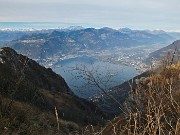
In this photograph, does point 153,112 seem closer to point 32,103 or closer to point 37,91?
point 32,103

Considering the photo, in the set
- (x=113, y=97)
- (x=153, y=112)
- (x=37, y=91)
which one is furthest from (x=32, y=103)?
(x=113, y=97)

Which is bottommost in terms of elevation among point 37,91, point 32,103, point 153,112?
point 37,91

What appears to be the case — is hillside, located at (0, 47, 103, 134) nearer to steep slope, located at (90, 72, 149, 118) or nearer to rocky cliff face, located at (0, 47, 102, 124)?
rocky cliff face, located at (0, 47, 102, 124)

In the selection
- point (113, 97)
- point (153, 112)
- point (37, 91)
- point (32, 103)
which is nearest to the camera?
point (113, 97)

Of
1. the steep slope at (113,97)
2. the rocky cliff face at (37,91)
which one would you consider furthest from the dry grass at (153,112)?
the rocky cliff face at (37,91)

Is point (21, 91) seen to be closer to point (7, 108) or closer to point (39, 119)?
point (39, 119)

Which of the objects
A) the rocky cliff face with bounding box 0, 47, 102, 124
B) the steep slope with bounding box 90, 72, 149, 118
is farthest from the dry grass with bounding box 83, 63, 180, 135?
the rocky cliff face with bounding box 0, 47, 102, 124

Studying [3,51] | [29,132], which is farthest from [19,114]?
[3,51]

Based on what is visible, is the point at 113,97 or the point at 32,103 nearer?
the point at 113,97

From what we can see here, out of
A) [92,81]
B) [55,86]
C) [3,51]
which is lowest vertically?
[55,86]
